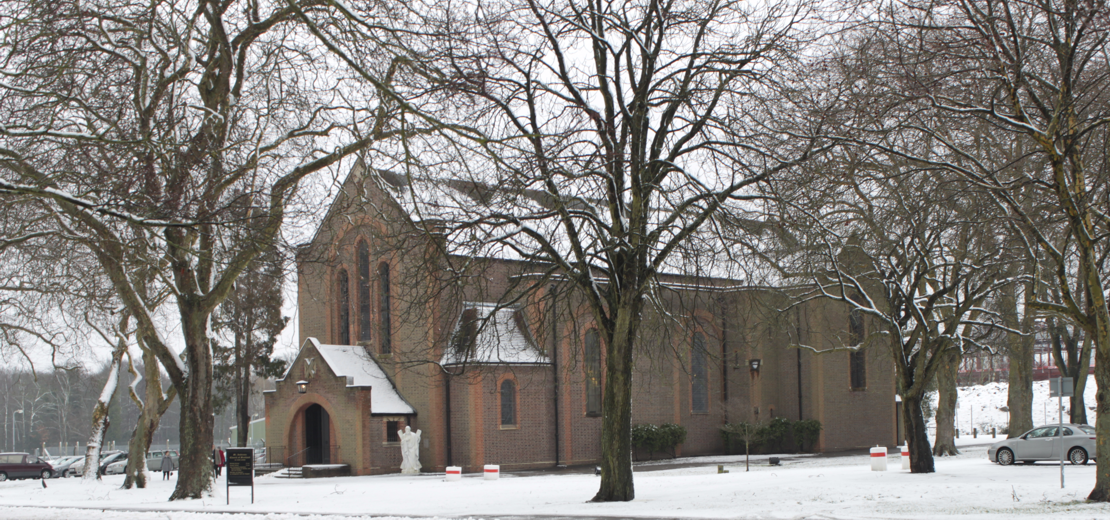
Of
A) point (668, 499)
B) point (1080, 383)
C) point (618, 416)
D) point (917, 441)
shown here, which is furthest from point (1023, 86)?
Result: point (1080, 383)

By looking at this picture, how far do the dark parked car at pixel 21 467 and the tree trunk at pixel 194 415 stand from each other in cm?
2899

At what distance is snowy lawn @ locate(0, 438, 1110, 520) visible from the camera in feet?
49.3

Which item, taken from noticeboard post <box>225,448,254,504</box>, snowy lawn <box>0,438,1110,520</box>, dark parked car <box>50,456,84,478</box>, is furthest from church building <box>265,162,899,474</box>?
dark parked car <box>50,456,84,478</box>

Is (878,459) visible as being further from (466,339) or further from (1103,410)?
(466,339)

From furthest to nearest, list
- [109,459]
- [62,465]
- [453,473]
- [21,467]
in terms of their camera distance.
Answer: [62,465] < [109,459] < [21,467] < [453,473]

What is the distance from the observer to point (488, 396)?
3472 centimetres

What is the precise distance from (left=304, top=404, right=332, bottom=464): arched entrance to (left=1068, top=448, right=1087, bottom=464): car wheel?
25.8 m

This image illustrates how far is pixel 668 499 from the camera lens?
18188mm

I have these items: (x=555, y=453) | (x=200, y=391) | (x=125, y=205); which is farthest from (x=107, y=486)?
(x=125, y=205)

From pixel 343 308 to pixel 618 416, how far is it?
76.4ft

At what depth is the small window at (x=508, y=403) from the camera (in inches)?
1400

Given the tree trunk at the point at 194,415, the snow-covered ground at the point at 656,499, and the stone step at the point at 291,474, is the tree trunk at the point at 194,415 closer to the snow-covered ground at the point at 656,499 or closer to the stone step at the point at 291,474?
the snow-covered ground at the point at 656,499

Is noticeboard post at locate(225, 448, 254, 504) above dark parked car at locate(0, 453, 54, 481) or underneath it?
above

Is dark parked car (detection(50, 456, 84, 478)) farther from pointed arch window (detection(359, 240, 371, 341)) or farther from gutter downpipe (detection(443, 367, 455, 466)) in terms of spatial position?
gutter downpipe (detection(443, 367, 455, 466))
